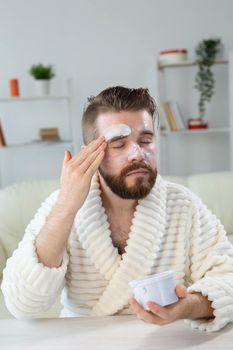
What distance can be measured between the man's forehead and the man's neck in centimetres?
19

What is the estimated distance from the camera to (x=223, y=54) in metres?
4.04

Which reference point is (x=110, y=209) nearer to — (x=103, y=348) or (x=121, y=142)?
(x=121, y=142)

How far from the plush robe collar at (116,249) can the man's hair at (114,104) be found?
22 cm

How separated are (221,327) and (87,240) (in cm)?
43

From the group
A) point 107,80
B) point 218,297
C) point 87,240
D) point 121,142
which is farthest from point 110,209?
point 107,80

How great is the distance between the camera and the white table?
92 centimetres

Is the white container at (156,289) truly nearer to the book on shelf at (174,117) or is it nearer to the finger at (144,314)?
the finger at (144,314)

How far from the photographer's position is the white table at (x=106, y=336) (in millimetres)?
923

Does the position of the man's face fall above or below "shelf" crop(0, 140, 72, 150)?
above

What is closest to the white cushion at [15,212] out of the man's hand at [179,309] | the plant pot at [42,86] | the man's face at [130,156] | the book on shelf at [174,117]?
the man's face at [130,156]

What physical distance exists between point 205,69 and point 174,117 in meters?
0.53

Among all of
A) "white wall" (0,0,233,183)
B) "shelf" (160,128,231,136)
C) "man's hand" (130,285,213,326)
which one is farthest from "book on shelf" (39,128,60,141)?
"man's hand" (130,285,213,326)

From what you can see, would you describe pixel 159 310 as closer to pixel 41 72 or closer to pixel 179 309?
pixel 179 309

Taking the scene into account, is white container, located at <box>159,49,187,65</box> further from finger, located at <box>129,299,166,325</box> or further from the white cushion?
finger, located at <box>129,299,166,325</box>
